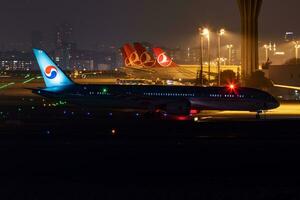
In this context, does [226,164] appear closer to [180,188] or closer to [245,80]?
[180,188]

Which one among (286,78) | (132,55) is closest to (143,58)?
(132,55)

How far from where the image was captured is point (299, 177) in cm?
2883

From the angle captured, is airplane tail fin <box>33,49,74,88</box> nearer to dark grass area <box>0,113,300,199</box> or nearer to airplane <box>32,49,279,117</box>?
airplane <box>32,49,279,117</box>

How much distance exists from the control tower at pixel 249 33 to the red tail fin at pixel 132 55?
53168 millimetres

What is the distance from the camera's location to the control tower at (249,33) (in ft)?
407

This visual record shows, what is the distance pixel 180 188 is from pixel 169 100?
40688mm

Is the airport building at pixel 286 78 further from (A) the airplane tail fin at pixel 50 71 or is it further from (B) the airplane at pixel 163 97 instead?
(A) the airplane tail fin at pixel 50 71

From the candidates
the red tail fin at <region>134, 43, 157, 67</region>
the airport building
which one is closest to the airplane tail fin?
the airport building

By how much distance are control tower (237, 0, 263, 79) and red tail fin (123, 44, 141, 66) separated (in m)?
53.2

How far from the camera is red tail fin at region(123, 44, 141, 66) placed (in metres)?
180

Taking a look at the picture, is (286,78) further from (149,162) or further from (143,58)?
(149,162)

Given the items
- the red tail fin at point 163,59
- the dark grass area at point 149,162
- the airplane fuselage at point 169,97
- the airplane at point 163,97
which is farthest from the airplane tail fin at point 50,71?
the red tail fin at point 163,59

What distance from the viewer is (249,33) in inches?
4975

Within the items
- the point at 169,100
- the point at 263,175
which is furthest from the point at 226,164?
the point at 169,100
